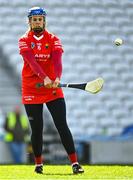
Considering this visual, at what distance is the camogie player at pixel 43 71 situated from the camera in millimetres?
7328

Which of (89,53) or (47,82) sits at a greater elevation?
(47,82)

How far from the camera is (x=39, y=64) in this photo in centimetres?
739

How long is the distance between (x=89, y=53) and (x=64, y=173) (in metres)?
9.82

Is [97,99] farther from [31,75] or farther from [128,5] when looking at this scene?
[31,75]

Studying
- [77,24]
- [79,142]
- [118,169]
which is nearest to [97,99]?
[77,24]

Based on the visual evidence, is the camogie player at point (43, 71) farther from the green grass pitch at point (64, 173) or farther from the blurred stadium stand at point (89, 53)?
the blurred stadium stand at point (89, 53)

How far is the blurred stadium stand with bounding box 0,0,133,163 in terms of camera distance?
53.7 feet

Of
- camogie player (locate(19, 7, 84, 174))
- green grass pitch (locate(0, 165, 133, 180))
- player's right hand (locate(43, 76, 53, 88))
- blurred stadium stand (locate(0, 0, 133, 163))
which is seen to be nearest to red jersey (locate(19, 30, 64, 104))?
camogie player (locate(19, 7, 84, 174))

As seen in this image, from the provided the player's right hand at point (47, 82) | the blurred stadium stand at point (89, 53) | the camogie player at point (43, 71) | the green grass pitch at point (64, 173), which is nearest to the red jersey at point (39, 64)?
the camogie player at point (43, 71)

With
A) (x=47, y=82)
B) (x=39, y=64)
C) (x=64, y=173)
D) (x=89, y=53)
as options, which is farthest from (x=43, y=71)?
(x=89, y=53)

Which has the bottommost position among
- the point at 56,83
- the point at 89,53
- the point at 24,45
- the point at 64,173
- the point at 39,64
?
the point at 89,53

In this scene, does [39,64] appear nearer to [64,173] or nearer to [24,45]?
[24,45]

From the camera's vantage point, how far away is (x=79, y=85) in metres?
7.51

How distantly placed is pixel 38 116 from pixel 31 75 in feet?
1.37
